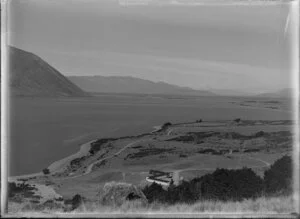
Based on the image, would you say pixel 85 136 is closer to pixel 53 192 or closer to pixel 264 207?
pixel 53 192

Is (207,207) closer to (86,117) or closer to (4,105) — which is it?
(86,117)

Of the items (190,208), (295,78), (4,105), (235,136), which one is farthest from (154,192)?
(295,78)

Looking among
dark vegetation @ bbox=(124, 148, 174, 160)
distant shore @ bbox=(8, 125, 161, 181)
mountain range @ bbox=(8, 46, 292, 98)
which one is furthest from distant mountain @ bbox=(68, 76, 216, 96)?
dark vegetation @ bbox=(124, 148, 174, 160)

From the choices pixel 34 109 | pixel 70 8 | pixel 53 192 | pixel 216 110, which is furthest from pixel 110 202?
pixel 70 8

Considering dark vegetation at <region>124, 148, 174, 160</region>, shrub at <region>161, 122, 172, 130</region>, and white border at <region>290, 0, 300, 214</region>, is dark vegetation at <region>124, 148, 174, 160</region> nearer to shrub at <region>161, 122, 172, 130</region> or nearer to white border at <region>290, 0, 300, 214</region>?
shrub at <region>161, 122, 172, 130</region>

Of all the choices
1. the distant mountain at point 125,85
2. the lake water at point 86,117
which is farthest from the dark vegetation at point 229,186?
the distant mountain at point 125,85

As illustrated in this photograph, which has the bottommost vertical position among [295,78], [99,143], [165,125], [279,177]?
[279,177]
